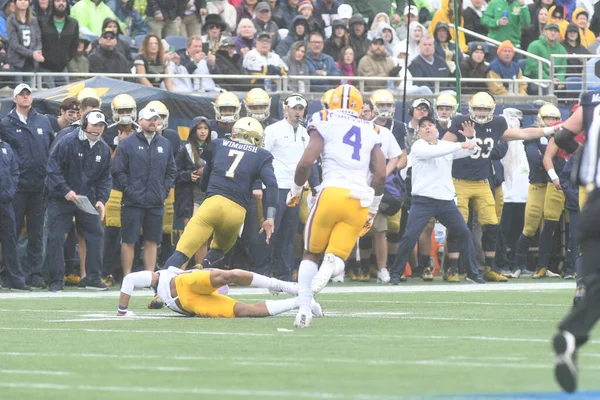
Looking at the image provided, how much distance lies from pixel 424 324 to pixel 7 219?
644 centimetres

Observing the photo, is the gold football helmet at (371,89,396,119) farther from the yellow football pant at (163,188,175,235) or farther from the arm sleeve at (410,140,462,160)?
the yellow football pant at (163,188,175,235)

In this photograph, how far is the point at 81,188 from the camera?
1562cm

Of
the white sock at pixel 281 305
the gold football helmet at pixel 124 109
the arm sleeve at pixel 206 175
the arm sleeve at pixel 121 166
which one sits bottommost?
the white sock at pixel 281 305

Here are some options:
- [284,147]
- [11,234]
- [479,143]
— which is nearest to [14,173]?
[11,234]

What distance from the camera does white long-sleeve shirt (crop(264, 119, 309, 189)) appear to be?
55.0 feet

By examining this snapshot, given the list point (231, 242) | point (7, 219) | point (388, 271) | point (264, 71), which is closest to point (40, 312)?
point (231, 242)

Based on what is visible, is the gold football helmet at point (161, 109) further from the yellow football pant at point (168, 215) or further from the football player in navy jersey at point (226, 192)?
the football player in navy jersey at point (226, 192)

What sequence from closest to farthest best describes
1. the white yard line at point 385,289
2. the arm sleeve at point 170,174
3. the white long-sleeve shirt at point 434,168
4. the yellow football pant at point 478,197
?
the white yard line at point 385,289
the arm sleeve at point 170,174
the white long-sleeve shirt at point 434,168
the yellow football pant at point 478,197

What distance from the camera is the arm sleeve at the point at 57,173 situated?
15.3 meters

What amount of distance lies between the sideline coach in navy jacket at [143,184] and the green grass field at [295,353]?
2.52m

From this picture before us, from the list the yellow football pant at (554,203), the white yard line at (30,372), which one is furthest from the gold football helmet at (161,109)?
the white yard line at (30,372)

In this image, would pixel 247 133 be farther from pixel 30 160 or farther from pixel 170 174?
pixel 30 160

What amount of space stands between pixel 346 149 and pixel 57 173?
5.59m

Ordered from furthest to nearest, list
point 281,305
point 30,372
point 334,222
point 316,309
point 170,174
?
point 170,174 < point 316,309 < point 281,305 < point 334,222 < point 30,372
